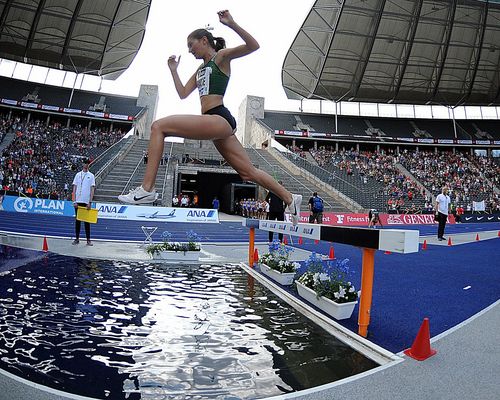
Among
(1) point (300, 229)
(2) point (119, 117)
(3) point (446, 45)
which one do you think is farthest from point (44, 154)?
(3) point (446, 45)

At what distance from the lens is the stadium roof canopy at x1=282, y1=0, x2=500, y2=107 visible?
115 ft

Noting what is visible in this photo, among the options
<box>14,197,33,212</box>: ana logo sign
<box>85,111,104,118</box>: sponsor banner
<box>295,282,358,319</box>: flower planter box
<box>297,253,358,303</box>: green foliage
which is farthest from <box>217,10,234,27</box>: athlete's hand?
<box>85,111,104,118</box>: sponsor banner

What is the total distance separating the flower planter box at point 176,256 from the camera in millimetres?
8641

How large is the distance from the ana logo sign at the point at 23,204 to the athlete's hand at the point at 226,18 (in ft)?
65.9

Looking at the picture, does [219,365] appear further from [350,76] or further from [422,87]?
[422,87]

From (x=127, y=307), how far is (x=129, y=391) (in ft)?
7.15

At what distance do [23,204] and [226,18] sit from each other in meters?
20.4

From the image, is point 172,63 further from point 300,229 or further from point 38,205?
point 38,205

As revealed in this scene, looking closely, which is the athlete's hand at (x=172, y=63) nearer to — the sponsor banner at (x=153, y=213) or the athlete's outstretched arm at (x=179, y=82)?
the athlete's outstretched arm at (x=179, y=82)

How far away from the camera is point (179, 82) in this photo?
3.81 metres

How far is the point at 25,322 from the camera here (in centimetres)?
374

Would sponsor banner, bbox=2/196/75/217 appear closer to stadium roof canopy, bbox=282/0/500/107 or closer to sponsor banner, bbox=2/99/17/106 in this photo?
sponsor banner, bbox=2/99/17/106

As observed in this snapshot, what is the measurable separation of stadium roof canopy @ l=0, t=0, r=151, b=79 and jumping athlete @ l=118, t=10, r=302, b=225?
116 feet

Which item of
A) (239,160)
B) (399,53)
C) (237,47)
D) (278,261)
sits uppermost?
(399,53)
